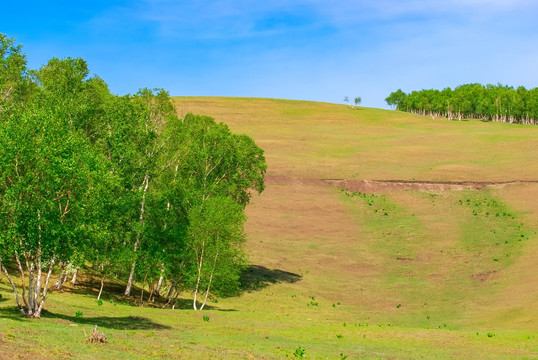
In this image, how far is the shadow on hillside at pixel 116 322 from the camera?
119 ft

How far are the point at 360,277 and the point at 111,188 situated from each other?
42.7 metres

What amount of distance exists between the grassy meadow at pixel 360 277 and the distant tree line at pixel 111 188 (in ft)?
11.6

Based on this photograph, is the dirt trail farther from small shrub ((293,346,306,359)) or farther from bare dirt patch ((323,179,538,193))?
small shrub ((293,346,306,359))

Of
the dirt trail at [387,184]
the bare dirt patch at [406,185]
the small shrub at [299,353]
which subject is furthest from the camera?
the dirt trail at [387,184]

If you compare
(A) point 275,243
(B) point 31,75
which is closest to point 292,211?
(A) point 275,243

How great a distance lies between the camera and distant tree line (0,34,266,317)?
33406mm

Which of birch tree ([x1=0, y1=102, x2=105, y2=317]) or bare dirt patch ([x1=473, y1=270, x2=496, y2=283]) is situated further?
Answer: bare dirt patch ([x1=473, y1=270, x2=496, y2=283])

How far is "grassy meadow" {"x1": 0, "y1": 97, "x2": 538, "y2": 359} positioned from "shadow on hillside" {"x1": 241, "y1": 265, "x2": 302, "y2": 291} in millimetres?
245

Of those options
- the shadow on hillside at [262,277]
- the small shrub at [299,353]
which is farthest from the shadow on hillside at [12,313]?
the shadow on hillside at [262,277]

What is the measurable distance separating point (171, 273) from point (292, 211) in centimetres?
4459

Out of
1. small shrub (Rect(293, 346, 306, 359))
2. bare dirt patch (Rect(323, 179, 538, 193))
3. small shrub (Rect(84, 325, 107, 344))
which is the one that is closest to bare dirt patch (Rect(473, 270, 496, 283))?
bare dirt patch (Rect(323, 179, 538, 193))

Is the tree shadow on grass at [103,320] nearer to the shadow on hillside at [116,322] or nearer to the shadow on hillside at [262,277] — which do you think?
the shadow on hillside at [116,322]

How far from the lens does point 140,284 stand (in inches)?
2527

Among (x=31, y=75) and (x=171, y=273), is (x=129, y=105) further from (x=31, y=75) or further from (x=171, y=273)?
(x=31, y=75)
